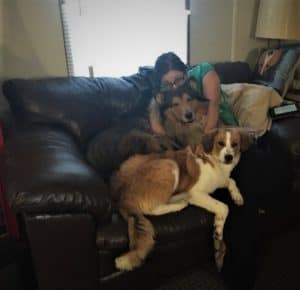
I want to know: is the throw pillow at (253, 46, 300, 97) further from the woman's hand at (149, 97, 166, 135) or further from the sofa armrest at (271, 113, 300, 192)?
the woman's hand at (149, 97, 166, 135)

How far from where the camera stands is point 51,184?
3.75 ft

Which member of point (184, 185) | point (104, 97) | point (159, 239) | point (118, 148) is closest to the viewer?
point (159, 239)

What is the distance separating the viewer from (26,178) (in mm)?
1180

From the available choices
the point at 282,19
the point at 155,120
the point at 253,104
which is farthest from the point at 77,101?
the point at 282,19

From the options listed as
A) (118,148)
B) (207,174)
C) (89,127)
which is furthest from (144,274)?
(89,127)

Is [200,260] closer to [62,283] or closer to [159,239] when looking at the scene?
[159,239]

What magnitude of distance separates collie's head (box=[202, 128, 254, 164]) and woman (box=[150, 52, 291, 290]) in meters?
0.15

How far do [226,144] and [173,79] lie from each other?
20.3 inches

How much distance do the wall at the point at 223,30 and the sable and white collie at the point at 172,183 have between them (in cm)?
133

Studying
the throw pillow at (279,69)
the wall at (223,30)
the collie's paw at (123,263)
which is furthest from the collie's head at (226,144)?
the wall at (223,30)

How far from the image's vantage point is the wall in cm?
252

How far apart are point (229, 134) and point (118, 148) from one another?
582 mm

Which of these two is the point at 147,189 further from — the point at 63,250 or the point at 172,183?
the point at 63,250

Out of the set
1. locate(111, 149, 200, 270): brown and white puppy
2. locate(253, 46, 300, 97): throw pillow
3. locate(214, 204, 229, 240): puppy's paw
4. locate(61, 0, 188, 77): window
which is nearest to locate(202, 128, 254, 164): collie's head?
locate(111, 149, 200, 270): brown and white puppy
